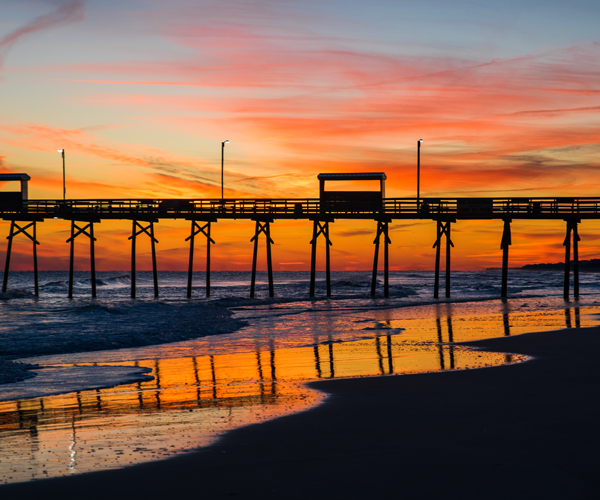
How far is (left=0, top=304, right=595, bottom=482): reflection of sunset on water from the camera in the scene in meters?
6.14

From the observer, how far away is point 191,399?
8789mm

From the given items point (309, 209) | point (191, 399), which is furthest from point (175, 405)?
point (309, 209)

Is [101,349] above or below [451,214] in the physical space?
below

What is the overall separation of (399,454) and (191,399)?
4.02m

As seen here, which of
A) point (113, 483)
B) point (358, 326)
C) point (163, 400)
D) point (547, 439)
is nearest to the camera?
point (113, 483)

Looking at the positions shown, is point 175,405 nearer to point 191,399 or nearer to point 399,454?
point 191,399

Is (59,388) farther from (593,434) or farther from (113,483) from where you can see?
(593,434)

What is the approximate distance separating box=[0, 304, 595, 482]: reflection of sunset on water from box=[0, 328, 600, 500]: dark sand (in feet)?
1.47

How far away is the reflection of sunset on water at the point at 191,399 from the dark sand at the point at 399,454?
0.45 m

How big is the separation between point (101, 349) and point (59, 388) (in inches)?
221

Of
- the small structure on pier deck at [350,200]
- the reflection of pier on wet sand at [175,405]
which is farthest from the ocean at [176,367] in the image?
the small structure on pier deck at [350,200]

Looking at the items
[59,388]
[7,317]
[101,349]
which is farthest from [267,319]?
[59,388]

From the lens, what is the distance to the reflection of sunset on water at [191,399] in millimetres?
6145

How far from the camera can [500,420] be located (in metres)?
7.20
